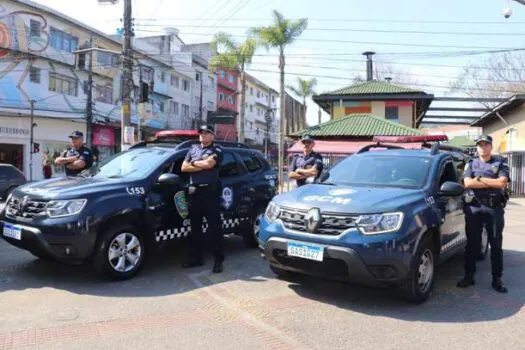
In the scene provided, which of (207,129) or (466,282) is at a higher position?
(207,129)

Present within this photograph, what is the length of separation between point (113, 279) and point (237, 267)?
1.69 m

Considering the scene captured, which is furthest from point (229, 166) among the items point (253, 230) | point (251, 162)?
point (253, 230)

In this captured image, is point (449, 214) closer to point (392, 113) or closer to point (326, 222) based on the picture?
point (326, 222)

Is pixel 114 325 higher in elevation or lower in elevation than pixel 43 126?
lower

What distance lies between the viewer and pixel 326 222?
15.7 ft

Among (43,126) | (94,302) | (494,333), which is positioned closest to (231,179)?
(94,302)

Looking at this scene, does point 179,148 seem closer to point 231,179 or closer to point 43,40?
point 231,179

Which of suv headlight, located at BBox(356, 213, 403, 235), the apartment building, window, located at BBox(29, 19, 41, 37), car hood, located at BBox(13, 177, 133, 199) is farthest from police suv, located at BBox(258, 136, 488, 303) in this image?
window, located at BBox(29, 19, 41, 37)

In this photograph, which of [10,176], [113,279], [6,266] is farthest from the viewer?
[10,176]

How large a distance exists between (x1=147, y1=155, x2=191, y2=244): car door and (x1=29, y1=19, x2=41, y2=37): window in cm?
2642

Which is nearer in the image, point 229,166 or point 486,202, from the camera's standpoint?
point 486,202

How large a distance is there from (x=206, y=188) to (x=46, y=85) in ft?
89.1

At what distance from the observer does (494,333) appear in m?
4.30

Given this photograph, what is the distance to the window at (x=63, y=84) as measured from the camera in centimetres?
3033
